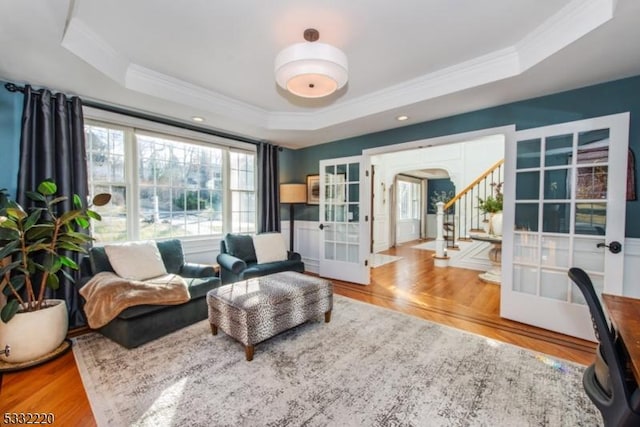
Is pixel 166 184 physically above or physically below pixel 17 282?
above

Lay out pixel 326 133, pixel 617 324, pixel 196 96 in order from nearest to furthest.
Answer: pixel 617 324, pixel 196 96, pixel 326 133

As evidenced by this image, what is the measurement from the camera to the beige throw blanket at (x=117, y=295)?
7.63 ft

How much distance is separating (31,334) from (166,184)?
2085 mm

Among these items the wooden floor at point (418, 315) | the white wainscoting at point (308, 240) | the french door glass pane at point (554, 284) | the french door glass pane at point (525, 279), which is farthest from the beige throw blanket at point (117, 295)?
the french door glass pane at point (554, 284)

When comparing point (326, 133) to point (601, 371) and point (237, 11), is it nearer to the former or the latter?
point (237, 11)

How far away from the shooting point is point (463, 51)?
2420 mm

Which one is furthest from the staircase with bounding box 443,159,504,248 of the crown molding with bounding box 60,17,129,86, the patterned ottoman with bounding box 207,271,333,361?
the crown molding with bounding box 60,17,129,86

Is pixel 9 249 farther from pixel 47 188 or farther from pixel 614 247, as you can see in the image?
pixel 614 247

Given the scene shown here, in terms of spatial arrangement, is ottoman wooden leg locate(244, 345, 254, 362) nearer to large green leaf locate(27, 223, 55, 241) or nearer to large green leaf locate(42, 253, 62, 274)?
large green leaf locate(42, 253, 62, 274)

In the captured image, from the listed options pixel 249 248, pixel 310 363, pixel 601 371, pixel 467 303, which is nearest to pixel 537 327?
pixel 467 303

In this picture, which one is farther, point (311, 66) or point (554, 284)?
point (554, 284)

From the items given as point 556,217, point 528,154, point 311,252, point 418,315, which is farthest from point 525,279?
point 311,252

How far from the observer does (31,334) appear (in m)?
2.11

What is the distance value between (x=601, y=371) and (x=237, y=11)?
288 cm
